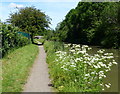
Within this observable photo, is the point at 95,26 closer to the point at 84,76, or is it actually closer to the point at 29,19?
the point at 29,19

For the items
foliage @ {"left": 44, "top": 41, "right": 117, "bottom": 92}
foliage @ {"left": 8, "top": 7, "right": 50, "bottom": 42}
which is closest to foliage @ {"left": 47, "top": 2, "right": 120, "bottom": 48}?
foliage @ {"left": 8, "top": 7, "right": 50, "bottom": 42}

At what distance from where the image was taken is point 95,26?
43.4 metres

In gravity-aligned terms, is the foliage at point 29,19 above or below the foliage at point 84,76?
above

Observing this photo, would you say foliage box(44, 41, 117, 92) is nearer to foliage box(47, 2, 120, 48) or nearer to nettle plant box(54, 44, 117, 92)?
nettle plant box(54, 44, 117, 92)

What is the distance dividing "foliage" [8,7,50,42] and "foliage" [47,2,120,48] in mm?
4242

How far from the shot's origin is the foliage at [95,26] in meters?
35.0

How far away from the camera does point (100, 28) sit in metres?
40.5

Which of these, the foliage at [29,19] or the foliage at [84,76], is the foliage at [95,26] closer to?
the foliage at [29,19]

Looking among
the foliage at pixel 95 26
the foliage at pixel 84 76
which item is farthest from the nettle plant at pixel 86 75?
the foliage at pixel 95 26

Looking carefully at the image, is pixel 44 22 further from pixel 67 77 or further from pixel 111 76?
pixel 67 77

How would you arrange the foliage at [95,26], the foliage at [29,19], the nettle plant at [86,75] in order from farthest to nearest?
the foliage at [29,19] < the foliage at [95,26] < the nettle plant at [86,75]

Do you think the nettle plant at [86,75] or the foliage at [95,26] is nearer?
the nettle plant at [86,75]

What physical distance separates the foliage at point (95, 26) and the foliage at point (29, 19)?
4.24 m

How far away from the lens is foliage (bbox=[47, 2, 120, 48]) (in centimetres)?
3503
